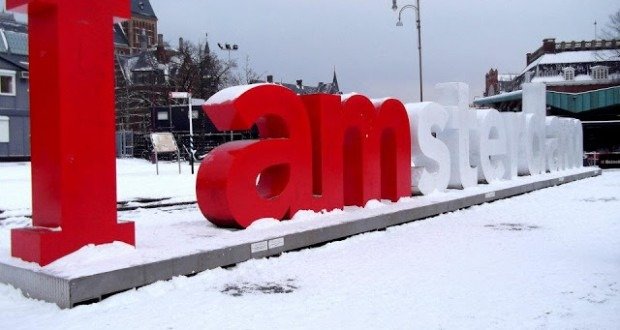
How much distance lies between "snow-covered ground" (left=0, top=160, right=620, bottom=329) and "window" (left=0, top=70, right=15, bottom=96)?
3209 cm

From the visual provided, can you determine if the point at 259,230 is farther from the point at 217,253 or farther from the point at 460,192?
the point at 460,192

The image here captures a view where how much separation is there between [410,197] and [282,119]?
451 cm

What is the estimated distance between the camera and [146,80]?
66.8 m

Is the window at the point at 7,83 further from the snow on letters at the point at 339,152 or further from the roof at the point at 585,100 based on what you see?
the roof at the point at 585,100

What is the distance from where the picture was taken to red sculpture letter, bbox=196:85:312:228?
8477 millimetres

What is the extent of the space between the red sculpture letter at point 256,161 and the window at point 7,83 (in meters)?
33.3

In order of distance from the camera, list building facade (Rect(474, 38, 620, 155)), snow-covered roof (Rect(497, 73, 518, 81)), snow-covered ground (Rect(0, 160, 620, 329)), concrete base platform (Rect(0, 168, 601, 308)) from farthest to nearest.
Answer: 1. snow-covered roof (Rect(497, 73, 518, 81))
2. building facade (Rect(474, 38, 620, 155))
3. concrete base platform (Rect(0, 168, 601, 308))
4. snow-covered ground (Rect(0, 160, 620, 329))

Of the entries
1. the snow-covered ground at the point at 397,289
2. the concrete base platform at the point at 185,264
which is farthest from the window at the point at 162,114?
the snow-covered ground at the point at 397,289

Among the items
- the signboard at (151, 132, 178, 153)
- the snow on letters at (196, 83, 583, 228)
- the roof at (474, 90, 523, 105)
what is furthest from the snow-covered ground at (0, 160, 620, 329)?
the roof at (474, 90, 523, 105)

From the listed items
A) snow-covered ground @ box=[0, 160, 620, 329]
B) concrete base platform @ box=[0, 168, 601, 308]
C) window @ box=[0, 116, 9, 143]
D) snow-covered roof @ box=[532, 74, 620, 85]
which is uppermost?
snow-covered roof @ box=[532, 74, 620, 85]

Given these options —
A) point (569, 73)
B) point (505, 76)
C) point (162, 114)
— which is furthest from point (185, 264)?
point (505, 76)

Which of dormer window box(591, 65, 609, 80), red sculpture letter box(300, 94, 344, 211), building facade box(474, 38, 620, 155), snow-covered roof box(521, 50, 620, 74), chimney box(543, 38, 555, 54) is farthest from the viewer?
chimney box(543, 38, 555, 54)

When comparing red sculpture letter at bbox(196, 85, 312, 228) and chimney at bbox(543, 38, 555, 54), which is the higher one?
chimney at bbox(543, 38, 555, 54)

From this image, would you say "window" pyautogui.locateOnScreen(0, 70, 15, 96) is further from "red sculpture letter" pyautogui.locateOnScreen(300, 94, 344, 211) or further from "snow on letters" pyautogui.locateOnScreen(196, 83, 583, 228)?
"red sculpture letter" pyautogui.locateOnScreen(300, 94, 344, 211)
